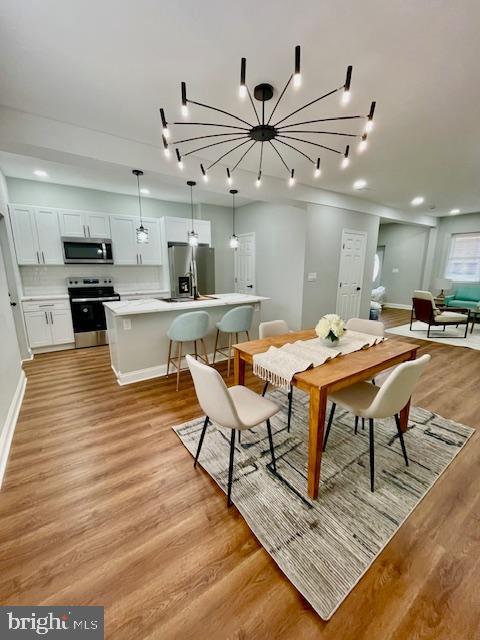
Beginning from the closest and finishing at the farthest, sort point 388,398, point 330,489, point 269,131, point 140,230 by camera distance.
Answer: point 388,398 → point 330,489 → point 269,131 → point 140,230

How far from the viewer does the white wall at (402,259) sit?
7828 mm

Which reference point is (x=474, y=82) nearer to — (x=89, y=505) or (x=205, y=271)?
(x=89, y=505)

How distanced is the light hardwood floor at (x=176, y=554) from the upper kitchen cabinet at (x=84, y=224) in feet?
11.4

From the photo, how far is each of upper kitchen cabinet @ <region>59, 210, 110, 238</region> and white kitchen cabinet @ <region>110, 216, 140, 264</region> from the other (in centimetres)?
13

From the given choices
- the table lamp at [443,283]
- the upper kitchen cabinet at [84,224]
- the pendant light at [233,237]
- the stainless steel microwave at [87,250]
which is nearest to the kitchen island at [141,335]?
the pendant light at [233,237]

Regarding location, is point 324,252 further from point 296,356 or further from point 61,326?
point 61,326

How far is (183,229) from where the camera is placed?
18.0 feet

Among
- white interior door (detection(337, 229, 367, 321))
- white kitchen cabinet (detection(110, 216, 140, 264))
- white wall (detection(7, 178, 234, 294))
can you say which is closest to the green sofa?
white interior door (detection(337, 229, 367, 321))

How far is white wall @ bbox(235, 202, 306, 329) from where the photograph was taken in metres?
4.86

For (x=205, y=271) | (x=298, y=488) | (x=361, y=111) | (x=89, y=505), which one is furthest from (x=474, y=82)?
(x=205, y=271)

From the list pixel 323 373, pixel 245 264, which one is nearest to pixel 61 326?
pixel 245 264

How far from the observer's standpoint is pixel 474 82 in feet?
6.18

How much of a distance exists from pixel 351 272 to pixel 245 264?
236 centimetres

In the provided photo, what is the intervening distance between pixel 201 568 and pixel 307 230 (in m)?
4.59
